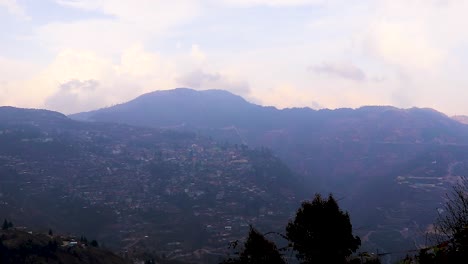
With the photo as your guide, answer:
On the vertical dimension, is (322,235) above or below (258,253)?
above

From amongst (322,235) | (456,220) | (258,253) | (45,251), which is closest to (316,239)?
(322,235)

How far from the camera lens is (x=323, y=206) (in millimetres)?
24391

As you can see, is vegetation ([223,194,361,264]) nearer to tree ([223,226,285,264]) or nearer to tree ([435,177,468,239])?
tree ([223,226,285,264])

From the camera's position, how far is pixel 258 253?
946 inches

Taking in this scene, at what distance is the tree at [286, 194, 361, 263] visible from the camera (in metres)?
23.3

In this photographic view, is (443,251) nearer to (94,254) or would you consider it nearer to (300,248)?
(300,248)

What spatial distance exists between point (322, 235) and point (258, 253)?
360 centimetres

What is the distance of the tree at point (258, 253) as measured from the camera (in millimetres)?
23250

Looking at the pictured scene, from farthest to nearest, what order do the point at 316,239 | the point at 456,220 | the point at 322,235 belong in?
the point at 322,235, the point at 316,239, the point at 456,220

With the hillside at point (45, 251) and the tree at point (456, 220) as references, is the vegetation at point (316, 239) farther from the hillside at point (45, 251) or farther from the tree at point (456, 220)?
the hillside at point (45, 251)

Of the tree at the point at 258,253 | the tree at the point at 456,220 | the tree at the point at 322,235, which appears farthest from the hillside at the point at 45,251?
the tree at the point at 456,220

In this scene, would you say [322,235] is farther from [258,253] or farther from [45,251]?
[45,251]

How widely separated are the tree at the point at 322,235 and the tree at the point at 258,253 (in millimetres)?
1228

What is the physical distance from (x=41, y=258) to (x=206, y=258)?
3591 inches
